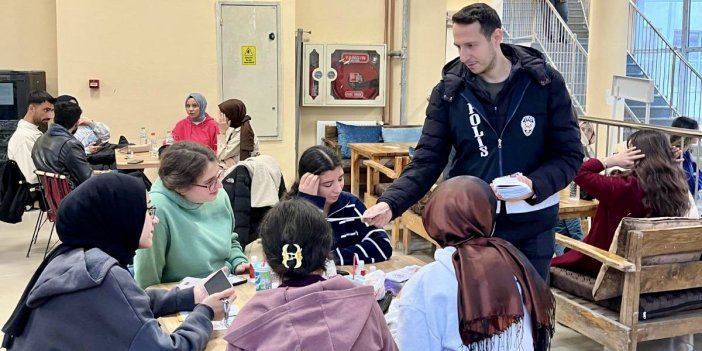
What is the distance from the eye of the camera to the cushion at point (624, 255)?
136 inches

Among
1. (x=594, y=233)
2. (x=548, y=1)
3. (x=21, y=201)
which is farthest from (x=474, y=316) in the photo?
(x=548, y=1)

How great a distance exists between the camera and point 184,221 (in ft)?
9.41

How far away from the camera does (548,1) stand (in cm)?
1106

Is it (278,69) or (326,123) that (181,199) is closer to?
(278,69)

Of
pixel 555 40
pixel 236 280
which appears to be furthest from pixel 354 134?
pixel 236 280

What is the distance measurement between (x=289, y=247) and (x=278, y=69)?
6566 millimetres

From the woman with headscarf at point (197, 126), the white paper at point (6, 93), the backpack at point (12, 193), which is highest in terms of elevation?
the white paper at point (6, 93)

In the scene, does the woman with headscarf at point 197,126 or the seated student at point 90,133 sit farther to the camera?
the seated student at point 90,133

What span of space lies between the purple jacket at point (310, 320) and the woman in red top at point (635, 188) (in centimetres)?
255

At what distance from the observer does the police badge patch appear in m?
2.53

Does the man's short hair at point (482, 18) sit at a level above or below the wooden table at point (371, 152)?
above

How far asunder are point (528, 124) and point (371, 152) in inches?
161

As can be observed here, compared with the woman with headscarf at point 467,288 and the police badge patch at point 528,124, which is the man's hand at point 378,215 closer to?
the police badge patch at point 528,124

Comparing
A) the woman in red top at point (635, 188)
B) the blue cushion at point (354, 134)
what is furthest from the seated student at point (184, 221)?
the blue cushion at point (354, 134)
